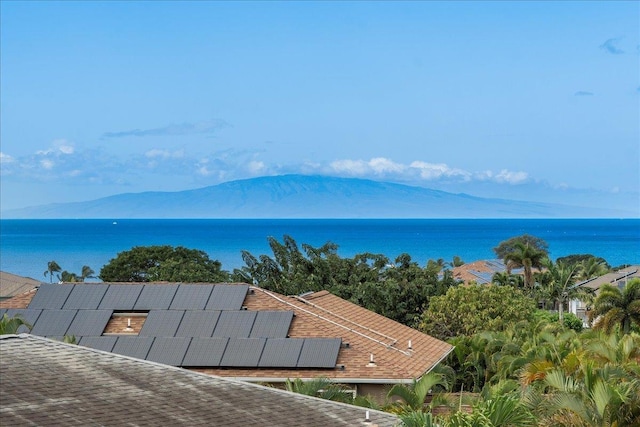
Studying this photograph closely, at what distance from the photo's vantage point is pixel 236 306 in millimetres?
30375


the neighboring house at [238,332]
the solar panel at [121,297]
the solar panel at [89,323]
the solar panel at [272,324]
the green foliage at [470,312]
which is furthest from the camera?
the green foliage at [470,312]

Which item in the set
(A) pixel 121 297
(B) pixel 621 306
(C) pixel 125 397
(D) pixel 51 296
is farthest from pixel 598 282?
(C) pixel 125 397

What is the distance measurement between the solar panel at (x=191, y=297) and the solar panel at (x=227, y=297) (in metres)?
0.21

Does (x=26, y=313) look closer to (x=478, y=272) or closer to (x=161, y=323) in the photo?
(x=161, y=323)

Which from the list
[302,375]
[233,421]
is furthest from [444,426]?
[302,375]

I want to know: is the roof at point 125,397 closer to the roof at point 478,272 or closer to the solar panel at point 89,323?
the solar panel at point 89,323

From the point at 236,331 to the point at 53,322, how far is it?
5.82 meters

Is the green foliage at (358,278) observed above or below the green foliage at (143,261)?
above

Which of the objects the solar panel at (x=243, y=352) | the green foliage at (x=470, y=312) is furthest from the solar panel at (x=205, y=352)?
the green foliage at (x=470, y=312)

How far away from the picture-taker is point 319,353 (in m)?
Answer: 27.0

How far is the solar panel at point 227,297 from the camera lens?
30.3 m

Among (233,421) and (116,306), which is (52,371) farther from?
(116,306)

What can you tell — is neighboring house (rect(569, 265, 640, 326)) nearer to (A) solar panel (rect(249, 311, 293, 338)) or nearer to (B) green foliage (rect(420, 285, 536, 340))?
(B) green foliage (rect(420, 285, 536, 340))

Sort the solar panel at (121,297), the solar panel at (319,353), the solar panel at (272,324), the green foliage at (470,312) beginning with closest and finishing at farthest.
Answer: the solar panel at (319,353)
the solar panel at (272,324)
the solar panel at (121,297)
the green foliage at (470,312)
